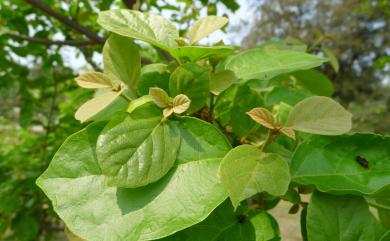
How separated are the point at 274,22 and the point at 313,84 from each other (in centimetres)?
1402

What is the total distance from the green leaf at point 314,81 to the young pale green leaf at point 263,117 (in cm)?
39

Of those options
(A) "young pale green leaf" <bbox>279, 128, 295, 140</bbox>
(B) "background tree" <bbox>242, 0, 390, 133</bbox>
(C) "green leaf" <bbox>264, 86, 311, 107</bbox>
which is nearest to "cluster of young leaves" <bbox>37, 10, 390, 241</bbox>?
(A) "young pale green leaf" <bbox>279, 128, 295, 140</bbox>

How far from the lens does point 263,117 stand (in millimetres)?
427

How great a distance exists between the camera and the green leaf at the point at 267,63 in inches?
21.4

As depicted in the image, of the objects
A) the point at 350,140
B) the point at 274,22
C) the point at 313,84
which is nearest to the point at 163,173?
the point at 350,140

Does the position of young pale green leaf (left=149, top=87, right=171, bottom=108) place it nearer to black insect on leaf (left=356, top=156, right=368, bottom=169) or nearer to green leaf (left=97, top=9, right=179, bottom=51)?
green leaf (left=97, top=9, right=179, bottom=51)

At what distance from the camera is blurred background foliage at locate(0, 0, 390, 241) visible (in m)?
1.37

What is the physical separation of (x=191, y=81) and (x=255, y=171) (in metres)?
0.14

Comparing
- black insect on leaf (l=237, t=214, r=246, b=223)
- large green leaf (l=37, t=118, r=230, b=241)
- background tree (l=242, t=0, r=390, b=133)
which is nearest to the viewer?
large green leaf (l=37, t=118, r=230, b=241)

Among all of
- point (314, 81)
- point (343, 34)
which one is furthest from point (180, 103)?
point (343, 34)

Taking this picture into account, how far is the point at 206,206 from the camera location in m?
0.38

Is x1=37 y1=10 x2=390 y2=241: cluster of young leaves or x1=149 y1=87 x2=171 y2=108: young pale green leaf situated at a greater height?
x1=149 y1=87 x2=171 y2=108: young pale green leaf

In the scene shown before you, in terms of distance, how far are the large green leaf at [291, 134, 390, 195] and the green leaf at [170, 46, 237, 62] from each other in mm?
177

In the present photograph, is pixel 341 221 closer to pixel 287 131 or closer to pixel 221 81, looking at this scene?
pixel 287 131
